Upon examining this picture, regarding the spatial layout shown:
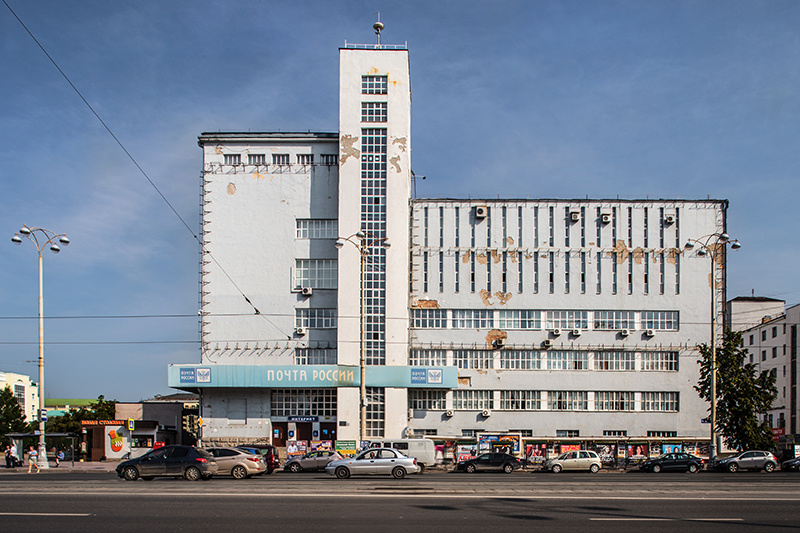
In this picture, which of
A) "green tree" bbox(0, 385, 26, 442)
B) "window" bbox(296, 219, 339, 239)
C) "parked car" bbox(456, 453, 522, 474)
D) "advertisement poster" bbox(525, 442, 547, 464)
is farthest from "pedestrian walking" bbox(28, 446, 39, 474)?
"green tree" bbox(0, 385, 26, 442)

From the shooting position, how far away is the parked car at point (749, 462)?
113 feet

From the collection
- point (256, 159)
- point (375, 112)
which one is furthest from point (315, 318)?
point (375, 112)

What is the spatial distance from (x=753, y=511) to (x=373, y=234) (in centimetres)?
3595

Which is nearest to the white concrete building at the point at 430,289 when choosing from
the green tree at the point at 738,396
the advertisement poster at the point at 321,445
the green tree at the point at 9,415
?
the advertisement poster at the point at 321,445

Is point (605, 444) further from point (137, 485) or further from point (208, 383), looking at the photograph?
point (137, 485)

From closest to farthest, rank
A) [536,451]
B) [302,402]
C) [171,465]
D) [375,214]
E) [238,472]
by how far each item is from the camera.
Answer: [171,465] < [238,472] < [536,451] < [302,402] < [375,214]

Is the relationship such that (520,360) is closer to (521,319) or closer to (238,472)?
(521,319)

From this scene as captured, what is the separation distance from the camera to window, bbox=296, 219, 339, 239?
5044 centimetres

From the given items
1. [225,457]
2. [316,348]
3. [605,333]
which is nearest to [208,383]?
[316,348]

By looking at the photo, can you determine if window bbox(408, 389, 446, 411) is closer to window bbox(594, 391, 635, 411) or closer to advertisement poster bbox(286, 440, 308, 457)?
advertisement poster bbox(286, 440, 308, 457)

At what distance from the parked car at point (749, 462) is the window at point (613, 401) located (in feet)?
47.7

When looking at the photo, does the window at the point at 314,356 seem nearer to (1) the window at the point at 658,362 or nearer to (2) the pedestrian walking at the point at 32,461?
(2) the pedestrian walking at the point at 32,461

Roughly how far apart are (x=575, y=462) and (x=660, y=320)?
20.6 meters

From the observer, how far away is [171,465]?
77.9 feet
